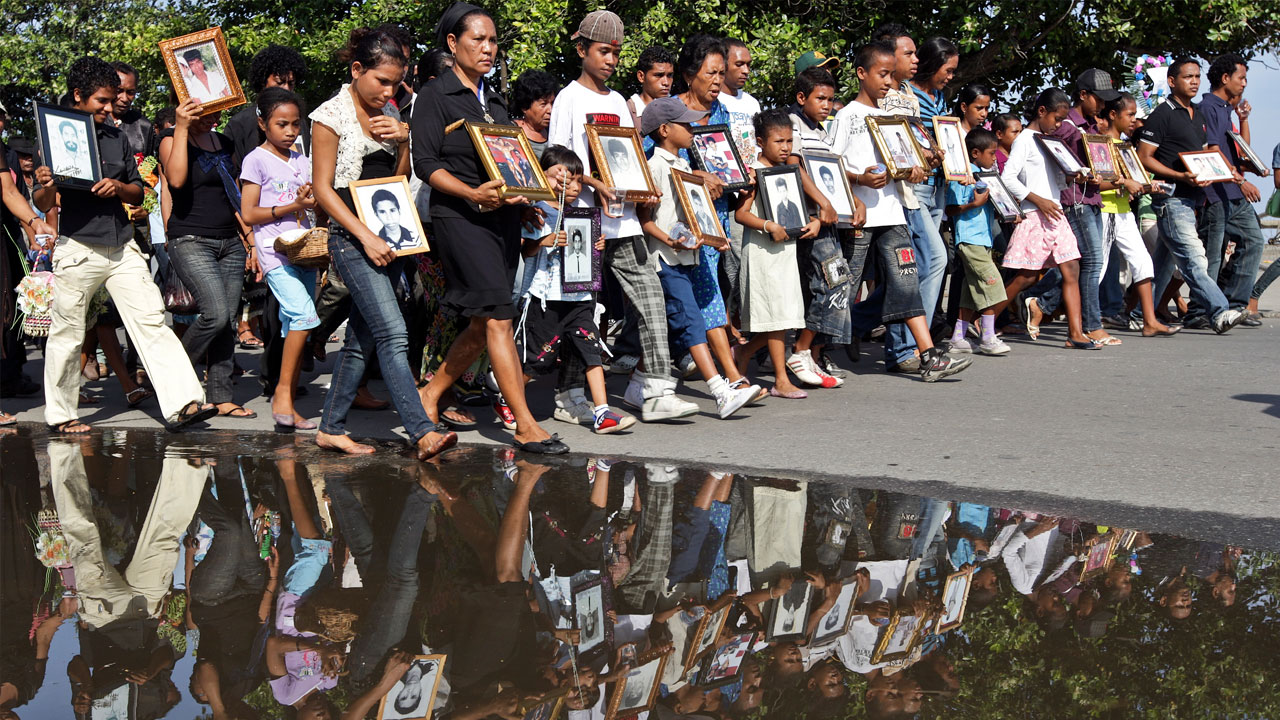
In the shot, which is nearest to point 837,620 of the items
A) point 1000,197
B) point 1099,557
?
point 1099,557

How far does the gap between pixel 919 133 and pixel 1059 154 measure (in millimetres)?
1460

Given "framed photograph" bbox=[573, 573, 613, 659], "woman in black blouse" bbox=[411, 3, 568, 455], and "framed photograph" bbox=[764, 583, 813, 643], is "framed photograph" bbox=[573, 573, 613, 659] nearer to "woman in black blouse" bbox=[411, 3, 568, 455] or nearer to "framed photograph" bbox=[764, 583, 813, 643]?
"framed photograph" bbox=[764, 583, 813, 643]

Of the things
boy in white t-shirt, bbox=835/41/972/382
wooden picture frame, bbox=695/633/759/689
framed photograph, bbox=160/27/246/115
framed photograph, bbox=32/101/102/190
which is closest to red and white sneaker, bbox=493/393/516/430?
framed photograph, bbox=160/27/246/115

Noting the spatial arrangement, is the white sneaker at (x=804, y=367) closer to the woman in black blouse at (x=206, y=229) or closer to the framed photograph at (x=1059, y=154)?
the framed photograph at (x=1059, y=154)

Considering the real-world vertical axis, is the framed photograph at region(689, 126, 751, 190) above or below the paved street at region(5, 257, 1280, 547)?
above

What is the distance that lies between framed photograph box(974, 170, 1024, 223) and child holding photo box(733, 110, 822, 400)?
80.8 inches

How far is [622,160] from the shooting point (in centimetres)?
686

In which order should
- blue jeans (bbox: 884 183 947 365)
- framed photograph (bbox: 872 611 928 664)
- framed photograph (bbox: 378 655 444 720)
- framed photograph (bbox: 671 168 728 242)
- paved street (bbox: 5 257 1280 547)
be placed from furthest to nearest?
blue jeans (bbox: 884 183 947 365)
framed photograph (bbox: 671 168 728 242)
paved street (bbox: 5 257 1280 547)
framed photograph (bbox: 872 611 928 664)
framed photograph (bbox: 378 655 444 720)

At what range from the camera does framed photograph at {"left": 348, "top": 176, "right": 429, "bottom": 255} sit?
5.98m

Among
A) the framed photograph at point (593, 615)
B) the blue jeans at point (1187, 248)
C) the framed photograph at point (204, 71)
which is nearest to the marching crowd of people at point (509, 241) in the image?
the framed photograph at point (204, 71)

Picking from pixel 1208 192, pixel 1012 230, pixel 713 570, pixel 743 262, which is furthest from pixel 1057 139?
pixel 713 570

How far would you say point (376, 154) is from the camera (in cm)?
614

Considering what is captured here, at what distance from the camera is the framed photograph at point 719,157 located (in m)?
7.54

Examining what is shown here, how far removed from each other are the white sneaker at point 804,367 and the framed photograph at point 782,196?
32.5 inches
